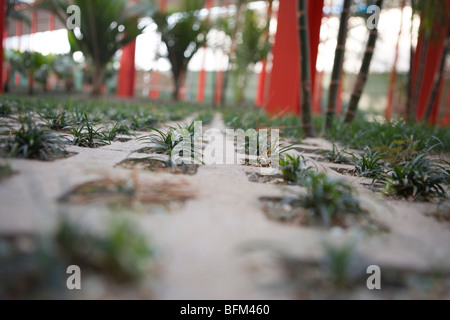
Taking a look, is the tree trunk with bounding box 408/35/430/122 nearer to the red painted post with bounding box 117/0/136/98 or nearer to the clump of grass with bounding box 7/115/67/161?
the clump of grass with bounding box 7/115/67/161

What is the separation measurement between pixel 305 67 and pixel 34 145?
243cm

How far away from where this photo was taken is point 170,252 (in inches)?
32.7

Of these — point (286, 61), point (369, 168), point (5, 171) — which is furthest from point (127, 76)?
point (5, 171)

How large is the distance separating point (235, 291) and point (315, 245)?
10.9 inches

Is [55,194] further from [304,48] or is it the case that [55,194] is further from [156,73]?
[156,73]

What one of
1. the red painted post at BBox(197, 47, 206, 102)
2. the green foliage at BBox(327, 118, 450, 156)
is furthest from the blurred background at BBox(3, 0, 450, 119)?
the green foliage at BBox(327, 118, 450, 156)

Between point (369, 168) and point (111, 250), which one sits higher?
point (369, 168)

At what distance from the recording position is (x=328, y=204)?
112 cm

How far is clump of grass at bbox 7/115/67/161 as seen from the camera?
147 cm

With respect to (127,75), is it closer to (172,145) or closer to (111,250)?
(172,145)

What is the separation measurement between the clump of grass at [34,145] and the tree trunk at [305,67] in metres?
2.31

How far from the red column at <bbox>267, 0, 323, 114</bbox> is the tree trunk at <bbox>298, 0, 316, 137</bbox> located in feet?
8.09

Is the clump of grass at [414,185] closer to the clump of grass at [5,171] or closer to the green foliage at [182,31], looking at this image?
the clump of grass at [5,171]
